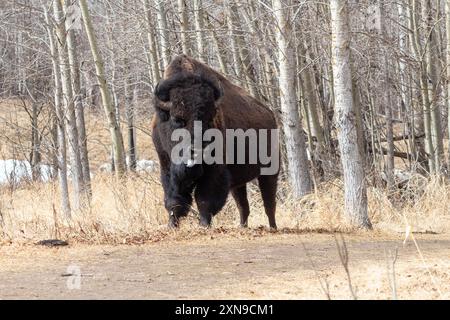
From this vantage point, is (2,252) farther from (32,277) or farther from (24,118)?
(24,118)

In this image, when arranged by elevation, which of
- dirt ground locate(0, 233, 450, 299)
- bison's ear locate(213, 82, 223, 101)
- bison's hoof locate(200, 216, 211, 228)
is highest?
bison's ear locate(213, 82, 223, 101)

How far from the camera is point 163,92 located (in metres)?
10.8

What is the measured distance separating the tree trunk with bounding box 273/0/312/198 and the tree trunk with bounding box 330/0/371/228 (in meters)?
1.31

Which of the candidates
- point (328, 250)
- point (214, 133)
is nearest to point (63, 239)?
point (214, 133)

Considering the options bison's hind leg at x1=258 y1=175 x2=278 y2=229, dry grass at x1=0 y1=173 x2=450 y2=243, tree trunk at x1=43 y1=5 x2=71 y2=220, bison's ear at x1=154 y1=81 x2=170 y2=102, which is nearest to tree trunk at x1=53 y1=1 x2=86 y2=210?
tree trunk at x1=43 y1=5 x2=71 y2=220

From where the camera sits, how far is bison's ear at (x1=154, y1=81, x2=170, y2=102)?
10773 millimetres

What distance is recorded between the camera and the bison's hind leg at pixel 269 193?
13375mm

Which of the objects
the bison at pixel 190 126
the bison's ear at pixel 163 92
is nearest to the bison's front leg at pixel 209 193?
the bison at pixel 190 126

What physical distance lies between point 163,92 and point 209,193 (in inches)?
59.5

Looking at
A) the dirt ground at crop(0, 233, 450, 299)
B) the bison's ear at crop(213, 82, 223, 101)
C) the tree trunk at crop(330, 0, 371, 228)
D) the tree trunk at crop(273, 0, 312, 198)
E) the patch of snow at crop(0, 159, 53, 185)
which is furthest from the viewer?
the patch of snow at crop(0, 159, 53, 185)

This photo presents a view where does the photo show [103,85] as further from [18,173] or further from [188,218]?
[18,173]

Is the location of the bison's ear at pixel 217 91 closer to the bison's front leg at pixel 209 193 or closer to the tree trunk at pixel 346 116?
the bison's front leg at pixel 209 193

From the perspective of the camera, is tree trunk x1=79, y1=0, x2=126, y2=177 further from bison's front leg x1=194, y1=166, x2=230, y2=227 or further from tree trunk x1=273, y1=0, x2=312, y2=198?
bison's front leg x1=194, y1=166, x2=230, y2=227

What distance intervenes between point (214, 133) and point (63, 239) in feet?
8.11
